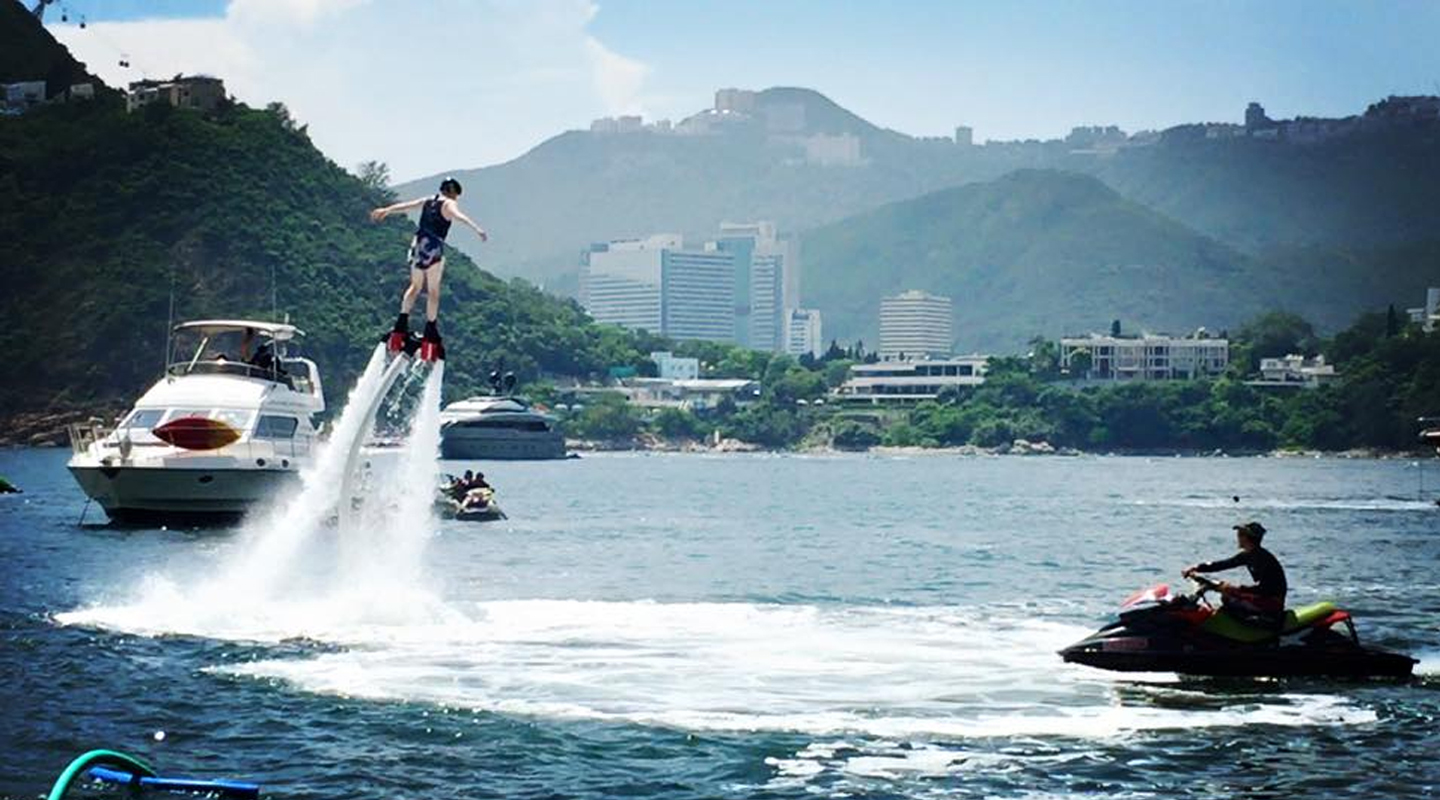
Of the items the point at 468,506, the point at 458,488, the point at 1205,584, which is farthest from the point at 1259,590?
the point at 458,488

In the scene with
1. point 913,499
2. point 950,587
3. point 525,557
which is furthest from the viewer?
point 913,499

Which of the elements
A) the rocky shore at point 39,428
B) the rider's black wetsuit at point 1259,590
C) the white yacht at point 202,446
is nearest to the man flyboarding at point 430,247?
the rider's black wetsuit at point 1259,590

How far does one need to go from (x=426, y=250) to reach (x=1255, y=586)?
1423 cm

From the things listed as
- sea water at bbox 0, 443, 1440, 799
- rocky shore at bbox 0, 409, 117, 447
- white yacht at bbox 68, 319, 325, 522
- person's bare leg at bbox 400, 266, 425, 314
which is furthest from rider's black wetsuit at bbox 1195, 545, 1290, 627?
rocky shore at bbox 0, 409, 117, 447

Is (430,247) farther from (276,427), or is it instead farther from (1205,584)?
(276,427)

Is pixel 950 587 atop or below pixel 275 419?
below

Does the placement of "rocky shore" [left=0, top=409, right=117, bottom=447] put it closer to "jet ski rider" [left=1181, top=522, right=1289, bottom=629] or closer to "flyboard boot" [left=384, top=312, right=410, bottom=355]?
"flyboard boot" [left=384, top=312, right=410, bottom=355]

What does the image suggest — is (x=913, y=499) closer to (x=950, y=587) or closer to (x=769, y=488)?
(x=769, y=488)

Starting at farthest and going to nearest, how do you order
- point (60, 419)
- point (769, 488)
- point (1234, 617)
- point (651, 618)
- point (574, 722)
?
point (60, 419) → point (769, 488) → point (651, 618) → point (1234, 617) → point (574, 722)

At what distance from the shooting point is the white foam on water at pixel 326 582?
36906mm

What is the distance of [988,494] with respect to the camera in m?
141

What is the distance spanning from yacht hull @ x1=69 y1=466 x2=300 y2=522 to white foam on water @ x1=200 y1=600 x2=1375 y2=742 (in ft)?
88.0

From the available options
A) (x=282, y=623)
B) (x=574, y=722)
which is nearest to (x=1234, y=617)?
(x=574, y=722)

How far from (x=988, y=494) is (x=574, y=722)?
11616 cm
